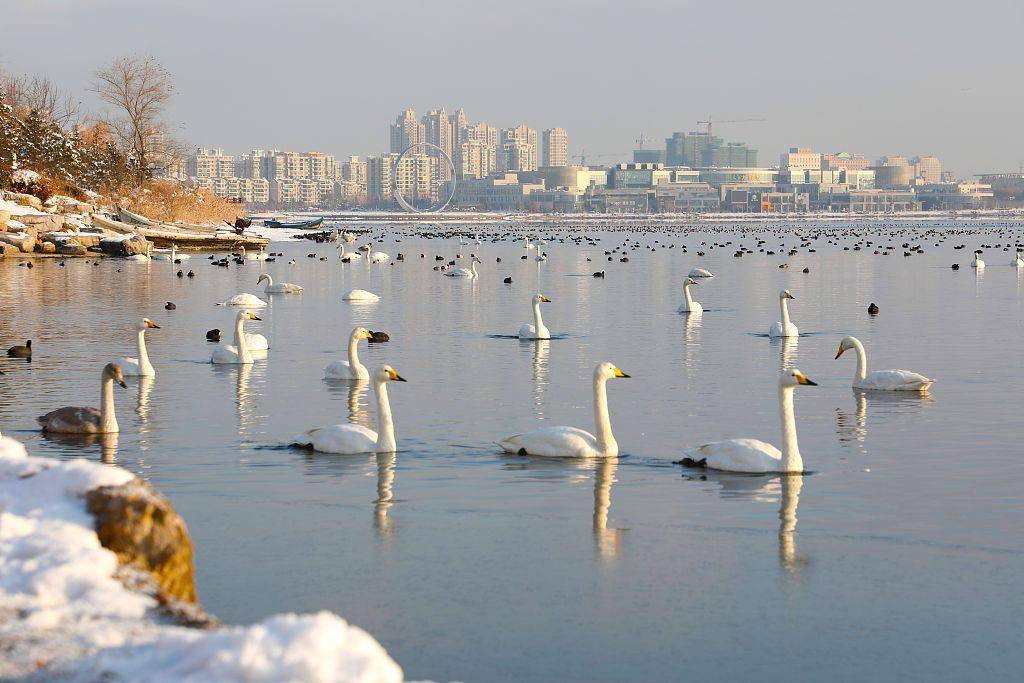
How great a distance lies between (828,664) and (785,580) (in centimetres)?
176

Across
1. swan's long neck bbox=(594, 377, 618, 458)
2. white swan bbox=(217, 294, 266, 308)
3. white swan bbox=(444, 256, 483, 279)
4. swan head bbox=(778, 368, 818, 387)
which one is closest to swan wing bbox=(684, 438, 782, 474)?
swan head bbox=(778, 368, 818, 387)

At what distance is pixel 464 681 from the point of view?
8.26 metres

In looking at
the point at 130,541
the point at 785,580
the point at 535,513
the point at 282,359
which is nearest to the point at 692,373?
the point at 282,359

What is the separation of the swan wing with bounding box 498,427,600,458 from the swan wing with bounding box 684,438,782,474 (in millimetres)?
1236

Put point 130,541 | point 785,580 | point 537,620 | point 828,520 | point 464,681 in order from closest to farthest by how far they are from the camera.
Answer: point 130,541 < point 464,681 < point 537,620 < point 785,580 < point 828,520

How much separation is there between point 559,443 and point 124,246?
50950 mm

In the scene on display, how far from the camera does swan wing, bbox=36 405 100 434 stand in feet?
52.9

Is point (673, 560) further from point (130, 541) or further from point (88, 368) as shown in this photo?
point (88, 368)

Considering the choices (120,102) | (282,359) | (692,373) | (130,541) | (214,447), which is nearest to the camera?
(130,541)

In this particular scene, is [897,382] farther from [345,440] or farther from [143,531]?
[143,531]

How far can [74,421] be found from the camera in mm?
16141

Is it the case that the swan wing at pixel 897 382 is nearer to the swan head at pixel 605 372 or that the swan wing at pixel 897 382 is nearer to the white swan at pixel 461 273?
the swan head at pixel 605 372

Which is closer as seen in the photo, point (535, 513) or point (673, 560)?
point (673, 560)

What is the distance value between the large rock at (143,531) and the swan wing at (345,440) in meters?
8.32
